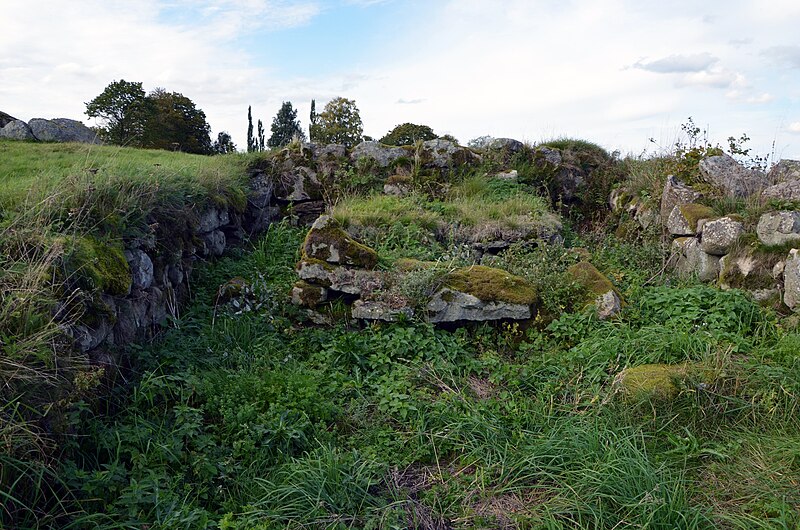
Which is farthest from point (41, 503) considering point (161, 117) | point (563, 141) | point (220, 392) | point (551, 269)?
point (161, 117)

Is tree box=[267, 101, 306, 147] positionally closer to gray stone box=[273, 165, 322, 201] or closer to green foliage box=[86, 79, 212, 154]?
green foliage box=[86, 79, 212, 154]

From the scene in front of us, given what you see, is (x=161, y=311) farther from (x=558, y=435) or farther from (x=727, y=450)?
(x=727, y=450)

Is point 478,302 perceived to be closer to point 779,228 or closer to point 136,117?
point 779,228

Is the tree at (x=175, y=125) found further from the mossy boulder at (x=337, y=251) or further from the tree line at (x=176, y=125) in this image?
the mossy boulder at (x=337, y=251)

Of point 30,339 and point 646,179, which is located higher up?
point 646,179

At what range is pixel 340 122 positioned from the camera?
921 inches

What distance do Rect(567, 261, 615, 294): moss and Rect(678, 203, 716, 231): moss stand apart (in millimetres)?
2091

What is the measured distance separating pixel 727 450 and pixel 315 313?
3.93m

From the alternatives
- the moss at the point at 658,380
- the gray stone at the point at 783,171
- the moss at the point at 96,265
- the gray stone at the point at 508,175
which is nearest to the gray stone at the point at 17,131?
the moss at the point at 96,265

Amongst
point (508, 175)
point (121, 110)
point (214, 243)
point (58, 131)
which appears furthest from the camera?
point (121, 110)

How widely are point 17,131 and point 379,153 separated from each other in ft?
24.8

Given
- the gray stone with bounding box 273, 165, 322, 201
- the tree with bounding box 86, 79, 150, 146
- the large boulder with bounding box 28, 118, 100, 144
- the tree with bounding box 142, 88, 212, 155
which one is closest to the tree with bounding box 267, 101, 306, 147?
the tree with bounding box 142, 88, 212, 155

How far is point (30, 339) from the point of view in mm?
3107

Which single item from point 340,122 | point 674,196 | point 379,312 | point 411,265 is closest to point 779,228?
point 674,196
